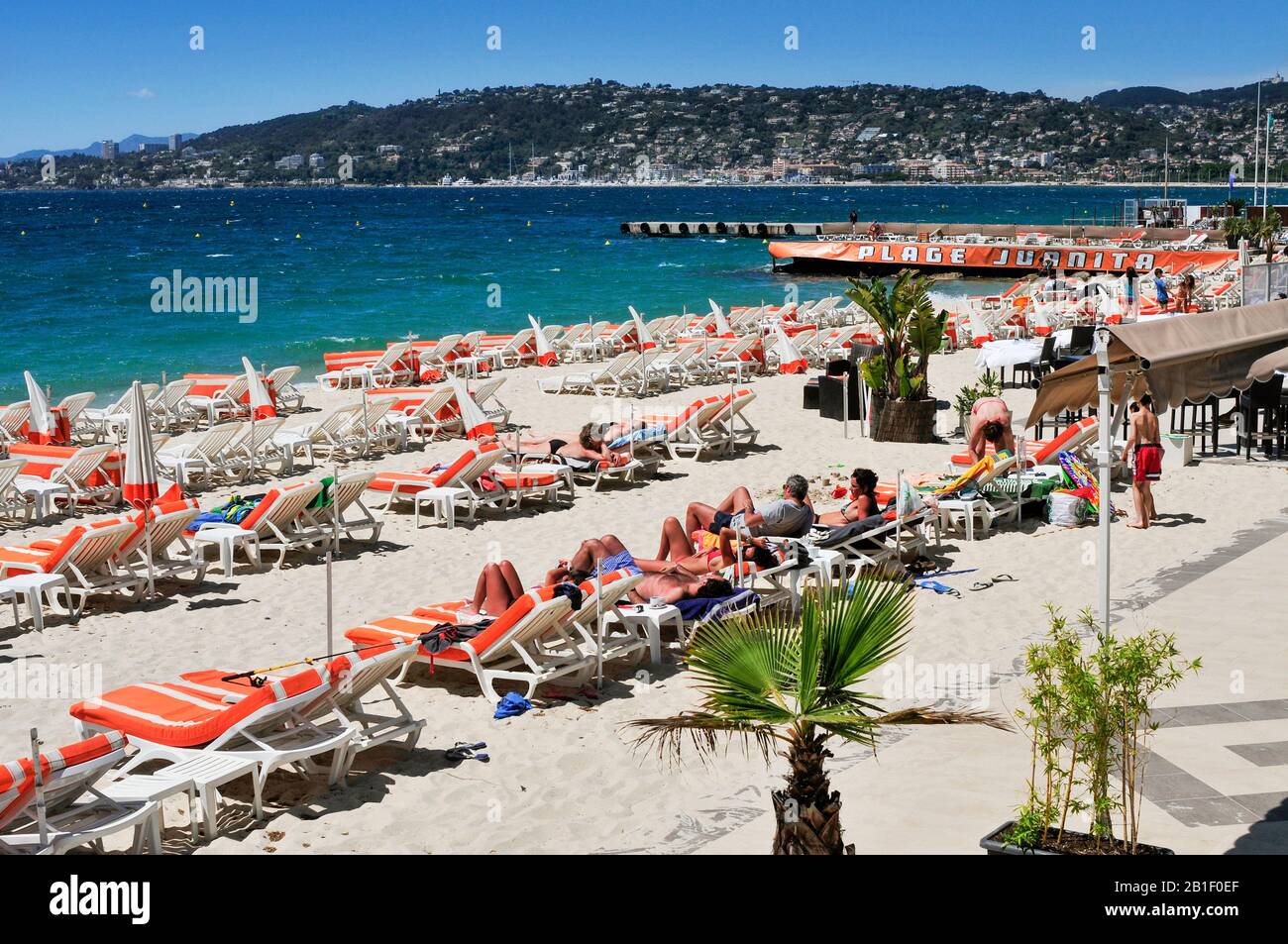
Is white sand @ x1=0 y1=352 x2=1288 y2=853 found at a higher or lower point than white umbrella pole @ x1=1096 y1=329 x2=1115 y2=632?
lower

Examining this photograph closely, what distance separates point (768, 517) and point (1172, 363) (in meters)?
2.95

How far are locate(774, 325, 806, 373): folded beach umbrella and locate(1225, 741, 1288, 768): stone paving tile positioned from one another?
581 inches

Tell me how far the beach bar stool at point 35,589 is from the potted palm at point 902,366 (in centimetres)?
883

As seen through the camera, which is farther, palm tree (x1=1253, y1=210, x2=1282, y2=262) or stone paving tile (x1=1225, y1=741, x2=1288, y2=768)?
palm tree (x1=1253, y1=210, x2=1282, y2=262)

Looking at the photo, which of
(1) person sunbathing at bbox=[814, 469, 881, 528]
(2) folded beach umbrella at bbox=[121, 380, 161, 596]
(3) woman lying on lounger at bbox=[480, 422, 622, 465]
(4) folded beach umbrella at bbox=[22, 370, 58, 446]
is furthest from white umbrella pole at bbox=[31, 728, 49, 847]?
(4) folded beach umbrella at bbox=[22, 370, 58, 446]

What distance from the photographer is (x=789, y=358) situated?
20891 mm

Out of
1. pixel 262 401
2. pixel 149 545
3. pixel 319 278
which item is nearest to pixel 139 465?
pixel 149 545

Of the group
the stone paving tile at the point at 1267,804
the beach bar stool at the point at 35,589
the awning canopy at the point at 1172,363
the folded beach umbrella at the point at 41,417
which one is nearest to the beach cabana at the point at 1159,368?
the awning canopy at the point at 1172,363

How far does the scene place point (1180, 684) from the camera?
7.18m

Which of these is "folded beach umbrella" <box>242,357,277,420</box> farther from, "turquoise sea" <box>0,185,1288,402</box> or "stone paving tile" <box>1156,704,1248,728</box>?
"stone paving tile" <box>1156,704,1248,728</box>

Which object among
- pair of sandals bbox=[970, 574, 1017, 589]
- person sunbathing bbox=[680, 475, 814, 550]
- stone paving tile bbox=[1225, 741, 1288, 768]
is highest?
person sunbathing bbox=[680, 475, 814, 550]

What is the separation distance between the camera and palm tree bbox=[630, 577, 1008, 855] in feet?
14.3

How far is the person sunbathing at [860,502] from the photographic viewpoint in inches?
400
